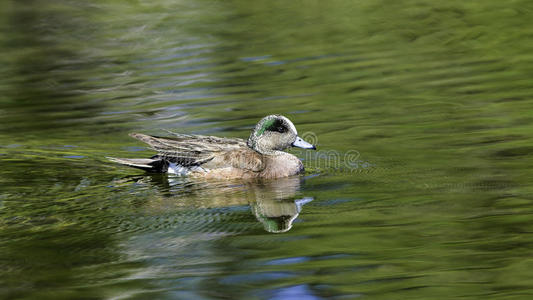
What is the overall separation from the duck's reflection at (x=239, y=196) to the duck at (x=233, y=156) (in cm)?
12

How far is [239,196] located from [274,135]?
122 cm

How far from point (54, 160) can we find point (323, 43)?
8150 millimetres

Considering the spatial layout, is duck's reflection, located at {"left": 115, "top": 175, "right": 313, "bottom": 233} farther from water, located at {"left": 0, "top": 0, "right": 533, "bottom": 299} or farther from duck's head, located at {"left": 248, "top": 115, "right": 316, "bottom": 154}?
duck's head, located at {"left": 248, "top": 115, "right": 316, "bottom": 154}

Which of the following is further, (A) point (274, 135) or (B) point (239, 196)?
(A) point (274, 135)

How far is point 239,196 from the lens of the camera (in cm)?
823

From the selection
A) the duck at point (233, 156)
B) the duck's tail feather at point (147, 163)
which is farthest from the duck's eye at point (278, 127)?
the duck's tail feather at point (147, 163)

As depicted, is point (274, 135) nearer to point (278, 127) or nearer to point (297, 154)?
point (278, 127)

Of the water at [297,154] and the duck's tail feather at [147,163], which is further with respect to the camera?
the duck's tail feather at [147,163]

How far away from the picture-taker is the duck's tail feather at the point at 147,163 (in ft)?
30.3

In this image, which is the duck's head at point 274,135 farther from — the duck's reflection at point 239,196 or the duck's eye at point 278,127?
the duck's reflection at point 239,196

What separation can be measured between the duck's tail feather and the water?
17cm

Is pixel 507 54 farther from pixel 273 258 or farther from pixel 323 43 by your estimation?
pixel 273 258

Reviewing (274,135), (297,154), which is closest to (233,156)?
(274,135)

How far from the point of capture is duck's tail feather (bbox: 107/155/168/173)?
9250 millimetres
